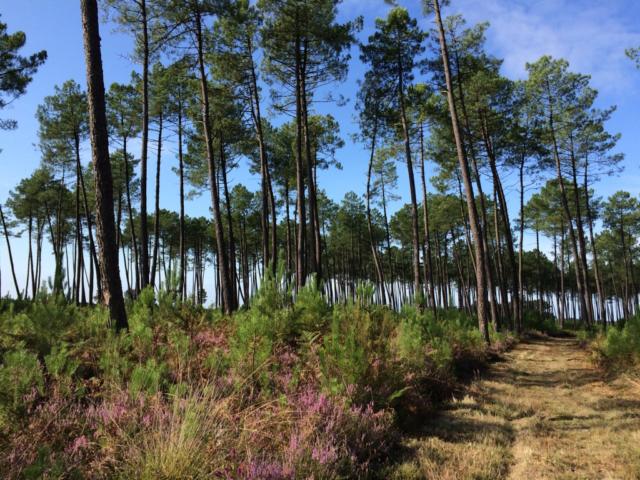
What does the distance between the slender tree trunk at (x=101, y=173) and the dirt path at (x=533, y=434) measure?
523cm

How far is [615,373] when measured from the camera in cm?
767

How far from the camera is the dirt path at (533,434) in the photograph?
3.33 m

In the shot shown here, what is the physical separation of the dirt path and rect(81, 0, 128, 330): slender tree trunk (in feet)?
→ 17.2

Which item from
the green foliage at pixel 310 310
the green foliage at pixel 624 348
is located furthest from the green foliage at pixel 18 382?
the green foliage at pixel 624 348

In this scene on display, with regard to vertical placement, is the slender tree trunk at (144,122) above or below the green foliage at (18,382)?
above

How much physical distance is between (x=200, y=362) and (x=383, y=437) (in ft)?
8.61

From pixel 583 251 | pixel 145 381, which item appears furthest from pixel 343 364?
pixel 583 251

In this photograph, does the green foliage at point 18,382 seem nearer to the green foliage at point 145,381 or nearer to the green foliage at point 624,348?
the green foliage at point 145,381

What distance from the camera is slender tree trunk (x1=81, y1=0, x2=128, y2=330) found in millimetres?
6277

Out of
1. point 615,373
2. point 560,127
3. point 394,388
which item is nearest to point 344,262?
point 560,127

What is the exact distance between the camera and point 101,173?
6398 mm

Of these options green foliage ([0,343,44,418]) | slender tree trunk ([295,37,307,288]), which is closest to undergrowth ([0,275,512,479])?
green foliage ([0,343,44,418])

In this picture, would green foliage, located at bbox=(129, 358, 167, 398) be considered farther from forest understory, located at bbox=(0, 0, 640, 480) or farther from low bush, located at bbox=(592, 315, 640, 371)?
low bush, located at bbox=(592, 315, 640, 371)

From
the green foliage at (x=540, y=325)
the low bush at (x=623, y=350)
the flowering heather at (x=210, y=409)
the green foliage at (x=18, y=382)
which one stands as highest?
the green foliage at (x=18, y=382)
